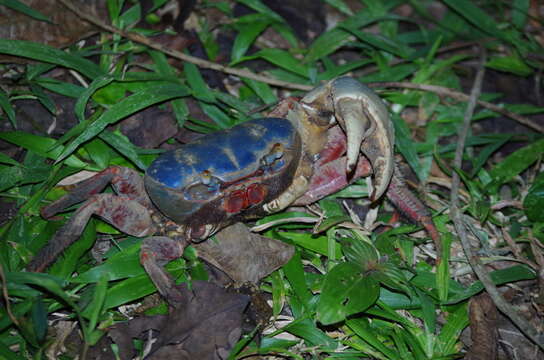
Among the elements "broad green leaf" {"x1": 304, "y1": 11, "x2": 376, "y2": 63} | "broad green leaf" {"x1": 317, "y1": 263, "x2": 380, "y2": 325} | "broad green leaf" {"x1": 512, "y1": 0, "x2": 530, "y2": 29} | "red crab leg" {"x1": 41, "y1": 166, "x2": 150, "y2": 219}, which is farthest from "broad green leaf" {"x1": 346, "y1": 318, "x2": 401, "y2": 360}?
"broad green leaf" {"x1": 512, "y1": 0, "x2": 530, "y2": 29}

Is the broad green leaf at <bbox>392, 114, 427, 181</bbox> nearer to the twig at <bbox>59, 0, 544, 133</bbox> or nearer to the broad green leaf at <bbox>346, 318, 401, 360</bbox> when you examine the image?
the twig at <bbox>59, 0, 544, 133</bbox>

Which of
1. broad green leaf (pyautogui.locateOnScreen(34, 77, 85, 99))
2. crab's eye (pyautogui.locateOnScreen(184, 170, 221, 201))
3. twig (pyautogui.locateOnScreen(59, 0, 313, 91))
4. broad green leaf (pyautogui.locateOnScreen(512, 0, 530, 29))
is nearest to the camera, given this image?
crab's eye (pyautogui.locateOnScreen(184, 170, 221, 201))

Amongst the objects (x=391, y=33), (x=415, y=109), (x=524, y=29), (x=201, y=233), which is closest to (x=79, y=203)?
(x=201, y=233)

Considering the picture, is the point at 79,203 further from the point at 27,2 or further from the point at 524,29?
the point at 524,29

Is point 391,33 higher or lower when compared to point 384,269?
higher

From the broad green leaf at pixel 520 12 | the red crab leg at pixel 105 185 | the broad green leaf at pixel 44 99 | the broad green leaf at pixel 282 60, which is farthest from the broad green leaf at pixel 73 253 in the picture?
the broad green leaf at pixel 520 12

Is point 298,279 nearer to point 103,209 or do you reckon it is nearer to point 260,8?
point 103,209

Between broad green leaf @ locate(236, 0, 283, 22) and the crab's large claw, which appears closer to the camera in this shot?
the crab's large claw
